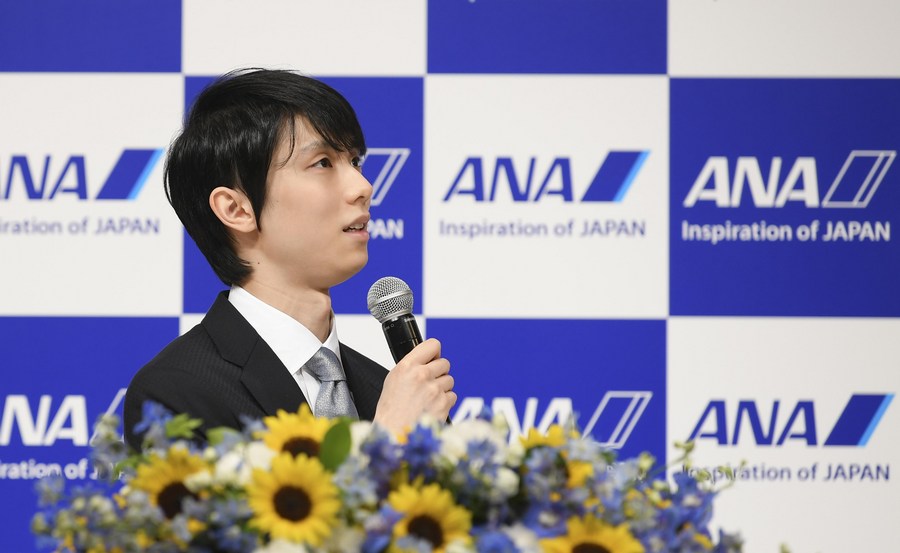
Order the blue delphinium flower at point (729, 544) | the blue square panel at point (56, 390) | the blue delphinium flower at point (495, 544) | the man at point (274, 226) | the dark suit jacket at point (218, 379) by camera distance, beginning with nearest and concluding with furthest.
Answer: the blue delphinium flower at point (495, 544) → the blue delphinium flower at point (729, 544) → the dark suit jacket at point (218, 379) → the man at point (274, 226) → the blue square panel at point (56, 390)

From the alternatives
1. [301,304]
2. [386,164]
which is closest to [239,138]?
[301,304]

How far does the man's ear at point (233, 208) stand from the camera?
1744mm

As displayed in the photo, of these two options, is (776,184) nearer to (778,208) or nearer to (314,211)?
(778,208)

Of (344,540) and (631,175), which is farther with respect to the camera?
(631,175)

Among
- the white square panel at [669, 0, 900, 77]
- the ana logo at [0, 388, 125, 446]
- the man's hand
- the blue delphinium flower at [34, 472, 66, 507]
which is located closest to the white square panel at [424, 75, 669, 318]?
the white square panel at [669, 0, 900, 77]

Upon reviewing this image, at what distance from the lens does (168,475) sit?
2.60 feet

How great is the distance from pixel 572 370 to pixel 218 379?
1485 millimetres

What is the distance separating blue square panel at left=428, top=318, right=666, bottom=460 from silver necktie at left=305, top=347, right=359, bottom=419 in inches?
45.3

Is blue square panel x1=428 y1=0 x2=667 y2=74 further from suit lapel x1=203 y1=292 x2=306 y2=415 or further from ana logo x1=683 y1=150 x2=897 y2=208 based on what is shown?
suit lapel x1=203 y1=292 x2=306 y2=415

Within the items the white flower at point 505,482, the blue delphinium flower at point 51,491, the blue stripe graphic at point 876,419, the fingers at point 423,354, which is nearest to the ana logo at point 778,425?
the blue stripe graphic at point 876,419

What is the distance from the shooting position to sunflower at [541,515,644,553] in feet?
2.55

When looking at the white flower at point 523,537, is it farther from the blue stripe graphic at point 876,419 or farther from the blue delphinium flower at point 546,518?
the blue stripe graphic at point 876,419

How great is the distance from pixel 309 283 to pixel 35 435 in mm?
1505

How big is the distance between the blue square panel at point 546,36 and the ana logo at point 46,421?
4.41ft
